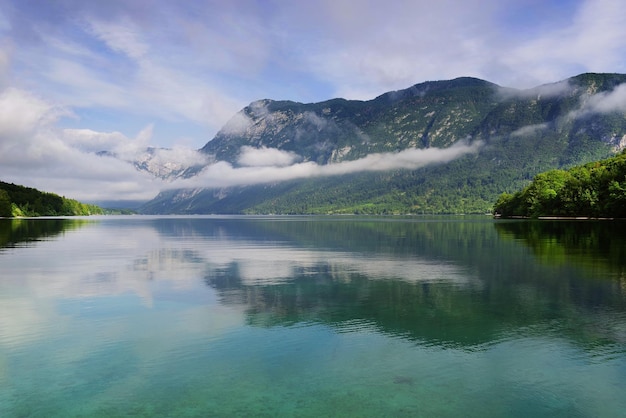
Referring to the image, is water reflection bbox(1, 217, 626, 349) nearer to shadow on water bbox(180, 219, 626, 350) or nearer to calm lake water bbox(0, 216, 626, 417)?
shadow on water bbox(180, 219, 626, 350)

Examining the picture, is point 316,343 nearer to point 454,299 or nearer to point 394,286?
point 454,299

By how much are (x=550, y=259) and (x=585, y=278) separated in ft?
53.1

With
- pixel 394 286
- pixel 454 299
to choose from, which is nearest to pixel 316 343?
pixel 454 299

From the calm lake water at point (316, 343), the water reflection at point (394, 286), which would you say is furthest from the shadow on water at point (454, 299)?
the calm lake water at point (316, 343)

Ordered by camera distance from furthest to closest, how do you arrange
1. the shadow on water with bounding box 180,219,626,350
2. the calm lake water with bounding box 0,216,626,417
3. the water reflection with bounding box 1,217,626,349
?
1. the water reflection with bounding box 1,217,626,349
2. the shadow on water with bounding box 180,219,626,350
3. the calm lake water with bounding box 0,216,626,417

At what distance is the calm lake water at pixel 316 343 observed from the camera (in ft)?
57.8

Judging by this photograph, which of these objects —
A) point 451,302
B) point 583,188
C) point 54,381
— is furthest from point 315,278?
point 583,188

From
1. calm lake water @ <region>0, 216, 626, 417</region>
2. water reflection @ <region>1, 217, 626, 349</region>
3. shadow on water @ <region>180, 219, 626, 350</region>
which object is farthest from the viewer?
water reflection @ <region>1, 217, 626, 349</region>

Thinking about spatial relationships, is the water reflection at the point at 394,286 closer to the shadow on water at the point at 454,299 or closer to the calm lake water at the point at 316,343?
the shadow on water at the point at 454,299

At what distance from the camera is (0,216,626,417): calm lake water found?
17.6 metres

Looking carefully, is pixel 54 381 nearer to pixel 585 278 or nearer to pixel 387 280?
pixel 387 280

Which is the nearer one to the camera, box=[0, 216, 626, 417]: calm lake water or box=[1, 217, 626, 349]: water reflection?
box=[0, 216, 626, 417]: calm lake water

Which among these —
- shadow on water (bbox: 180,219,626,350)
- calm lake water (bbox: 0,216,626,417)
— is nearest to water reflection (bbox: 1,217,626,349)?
shadow on water (bbox: 180,219,626,350)

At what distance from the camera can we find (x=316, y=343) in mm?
24656
